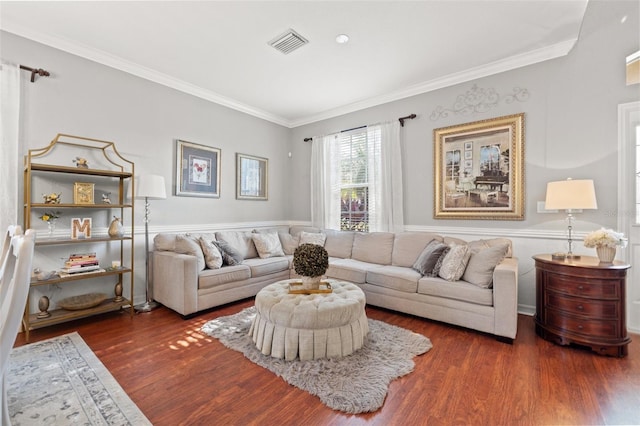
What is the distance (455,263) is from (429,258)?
0.94ft

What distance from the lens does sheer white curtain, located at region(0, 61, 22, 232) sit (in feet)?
8.38

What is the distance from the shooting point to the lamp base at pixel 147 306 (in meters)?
3.27

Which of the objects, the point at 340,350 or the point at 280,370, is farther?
the point at 340,350

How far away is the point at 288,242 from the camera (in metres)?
4.56

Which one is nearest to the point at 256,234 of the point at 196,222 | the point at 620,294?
the point at 196,222

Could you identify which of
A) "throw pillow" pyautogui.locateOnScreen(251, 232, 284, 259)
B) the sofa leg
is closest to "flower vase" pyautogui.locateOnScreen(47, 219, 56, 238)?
"throw pillow" pyautogui.locateOnScreen(251, 232, 284, 259)

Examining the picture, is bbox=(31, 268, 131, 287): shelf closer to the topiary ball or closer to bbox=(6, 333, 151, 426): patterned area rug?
bbox=(6, 333, 151, 426): patterned area rug

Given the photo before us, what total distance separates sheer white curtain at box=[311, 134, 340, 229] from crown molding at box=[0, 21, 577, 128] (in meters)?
0.54

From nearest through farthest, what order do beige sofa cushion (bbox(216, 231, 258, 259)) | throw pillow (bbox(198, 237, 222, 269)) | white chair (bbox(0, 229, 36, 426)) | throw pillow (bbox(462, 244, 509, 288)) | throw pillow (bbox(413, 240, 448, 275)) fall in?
white chair (bbox(0, 229, 36, 426)) → throw pillow (bbox(462, 244, 509, 288)) → throw pillow (bbox(413, 240, 448, 275)) → throw pillow (bbox(198, 237, 222, 269)) → beige sofa cushion (bbox(216, 231, 258, 259))

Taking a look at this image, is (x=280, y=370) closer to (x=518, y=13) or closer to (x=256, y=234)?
(x=256, y=234)

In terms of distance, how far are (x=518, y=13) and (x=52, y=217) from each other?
15.2 feet

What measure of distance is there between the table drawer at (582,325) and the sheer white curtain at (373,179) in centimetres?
192

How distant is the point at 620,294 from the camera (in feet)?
7.52

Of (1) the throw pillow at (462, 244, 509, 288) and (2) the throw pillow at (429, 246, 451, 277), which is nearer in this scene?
(1) the throw pillow at (462, 244, 509, 288)
